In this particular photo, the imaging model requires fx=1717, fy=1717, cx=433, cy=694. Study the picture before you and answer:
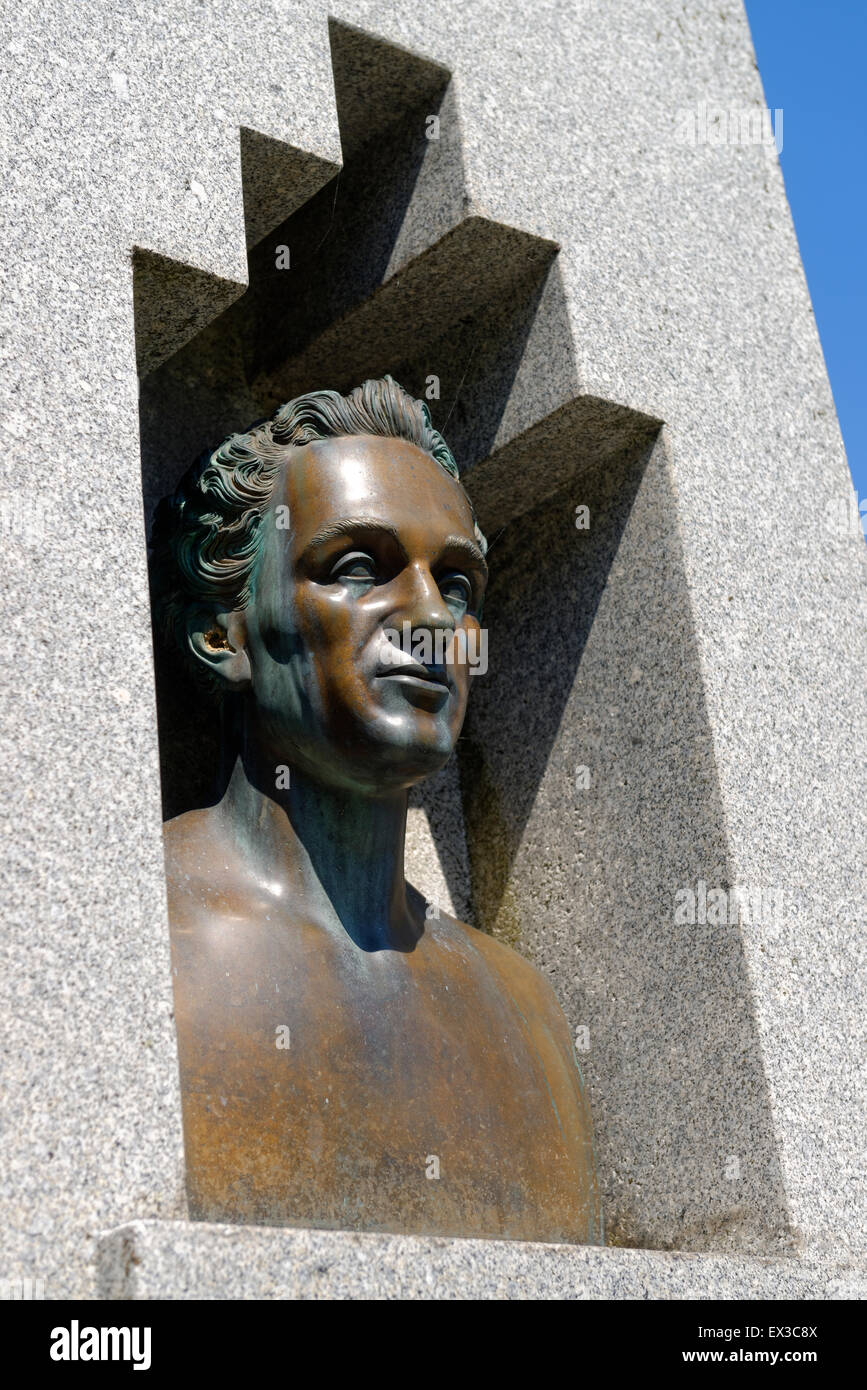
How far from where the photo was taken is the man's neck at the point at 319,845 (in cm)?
482

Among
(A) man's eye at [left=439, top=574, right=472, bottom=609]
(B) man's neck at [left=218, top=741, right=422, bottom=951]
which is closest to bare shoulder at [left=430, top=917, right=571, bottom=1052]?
(B) man's neck at [left=218, top=741, right=422, bottom=951]

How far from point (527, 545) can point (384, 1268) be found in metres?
3.20

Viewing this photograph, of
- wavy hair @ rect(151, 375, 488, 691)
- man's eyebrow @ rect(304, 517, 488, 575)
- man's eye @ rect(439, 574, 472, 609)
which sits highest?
wavy hair @ rect(151, 375, 488, 691)

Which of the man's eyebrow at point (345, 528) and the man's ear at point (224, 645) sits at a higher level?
the man's eyebrow at point (345, 528)

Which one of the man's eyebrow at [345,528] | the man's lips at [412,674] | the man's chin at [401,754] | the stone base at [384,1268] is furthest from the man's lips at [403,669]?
the stone base at [384,1268]

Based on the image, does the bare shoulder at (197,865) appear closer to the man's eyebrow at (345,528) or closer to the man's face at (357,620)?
the man's face at (357,620)

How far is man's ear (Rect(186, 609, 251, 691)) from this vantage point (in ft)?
16.2

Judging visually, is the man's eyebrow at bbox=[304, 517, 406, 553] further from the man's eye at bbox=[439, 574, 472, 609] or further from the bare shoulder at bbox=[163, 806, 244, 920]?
the bare shoulder at bbox=[163, 806, 244, 920]

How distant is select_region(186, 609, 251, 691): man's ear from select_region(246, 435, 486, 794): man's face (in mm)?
36

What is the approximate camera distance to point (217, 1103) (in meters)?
4.12

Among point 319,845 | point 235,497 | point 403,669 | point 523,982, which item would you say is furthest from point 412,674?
point 523,982

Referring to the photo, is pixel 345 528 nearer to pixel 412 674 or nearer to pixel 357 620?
pixel 357 620

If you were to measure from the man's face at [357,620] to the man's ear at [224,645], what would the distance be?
36 millimetres
